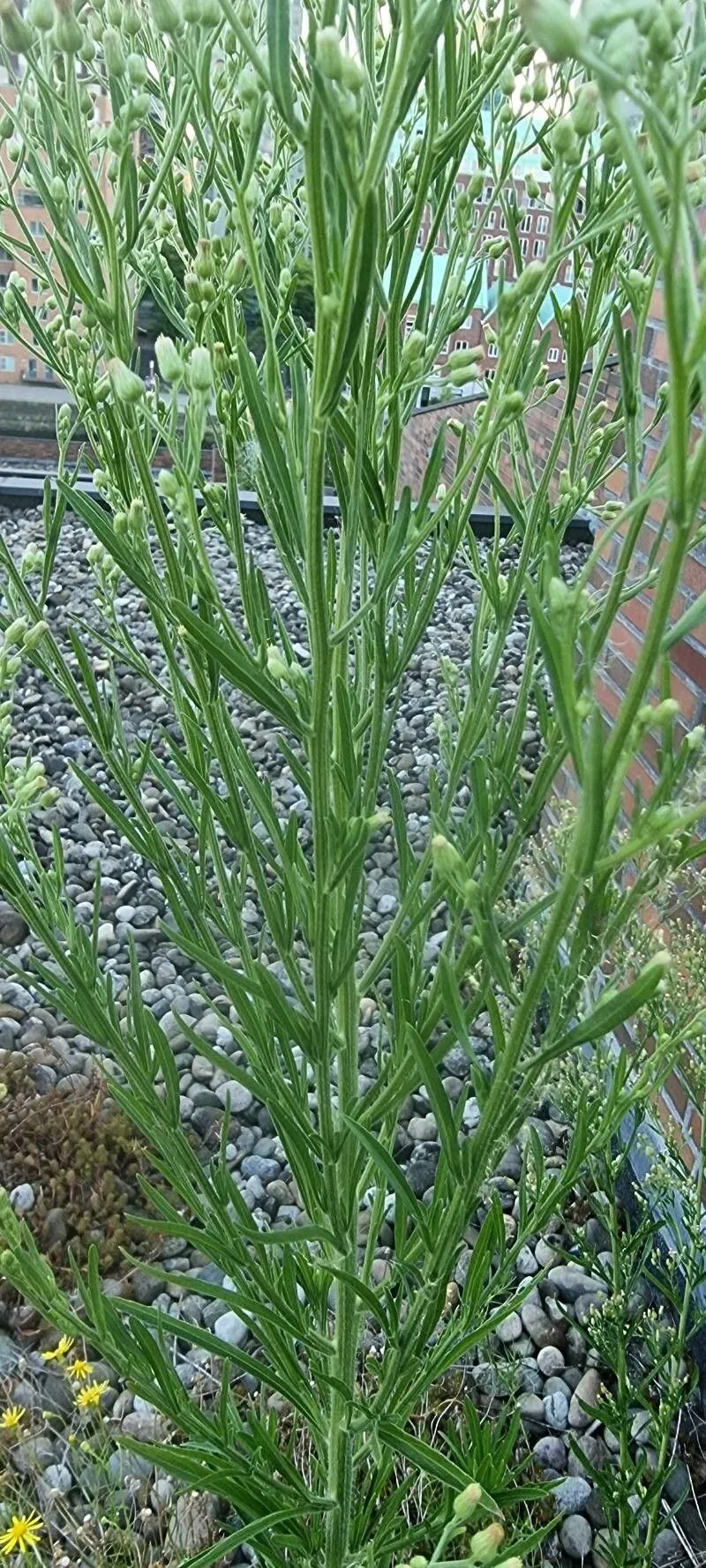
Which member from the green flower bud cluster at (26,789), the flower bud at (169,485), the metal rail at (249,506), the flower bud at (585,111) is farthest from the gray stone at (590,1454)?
the metal rail at (249,506)

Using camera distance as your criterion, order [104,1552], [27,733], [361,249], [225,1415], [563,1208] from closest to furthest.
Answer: [361,249] → [225,1415] → [104,1552] → [563,1208] → [27,733]

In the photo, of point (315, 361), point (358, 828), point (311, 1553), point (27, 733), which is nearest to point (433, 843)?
point (358, 828)

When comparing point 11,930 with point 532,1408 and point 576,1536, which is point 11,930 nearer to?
point 532,1408

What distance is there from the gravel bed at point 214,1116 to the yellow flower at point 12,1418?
0.15 ft

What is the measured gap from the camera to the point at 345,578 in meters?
0.75

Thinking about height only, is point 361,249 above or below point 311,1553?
above

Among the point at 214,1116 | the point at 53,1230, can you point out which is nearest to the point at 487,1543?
the point at 53,1230

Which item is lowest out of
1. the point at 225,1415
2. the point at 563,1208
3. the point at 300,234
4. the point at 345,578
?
Result: the point at 563,1208

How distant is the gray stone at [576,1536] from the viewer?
49.9 inches

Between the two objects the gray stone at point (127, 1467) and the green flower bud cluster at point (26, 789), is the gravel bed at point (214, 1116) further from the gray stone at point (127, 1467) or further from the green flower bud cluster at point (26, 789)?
the green flower bud cluster at point (26, 789)

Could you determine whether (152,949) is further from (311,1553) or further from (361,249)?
(361,249)

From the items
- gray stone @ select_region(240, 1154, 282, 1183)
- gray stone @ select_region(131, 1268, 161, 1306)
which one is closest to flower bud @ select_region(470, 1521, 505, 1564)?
gray stone @ select_region(131, 1268, 161, 1306)

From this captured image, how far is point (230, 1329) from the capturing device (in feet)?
4.99

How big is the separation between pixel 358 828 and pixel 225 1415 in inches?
23.2
